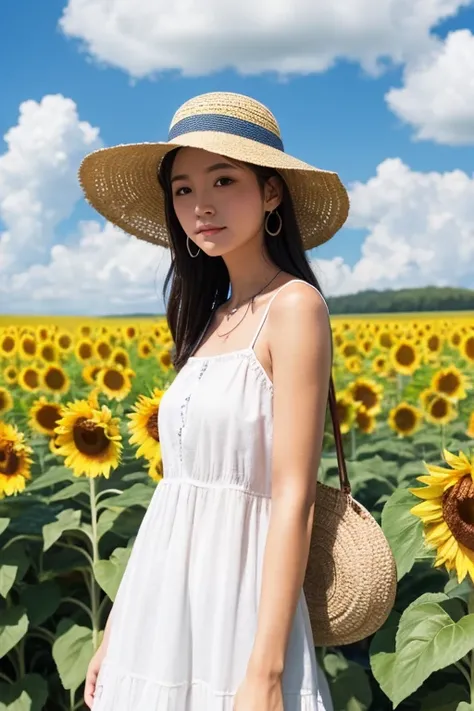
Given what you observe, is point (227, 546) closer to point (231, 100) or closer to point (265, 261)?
point (265, 261)

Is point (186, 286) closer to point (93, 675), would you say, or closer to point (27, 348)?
point (93, 675)

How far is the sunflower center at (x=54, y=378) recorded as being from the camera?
14.8 feet

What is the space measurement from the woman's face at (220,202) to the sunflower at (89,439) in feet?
3.96

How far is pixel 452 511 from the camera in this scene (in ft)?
6.11

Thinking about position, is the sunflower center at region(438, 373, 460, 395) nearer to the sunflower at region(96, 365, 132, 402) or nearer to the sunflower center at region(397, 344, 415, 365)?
the sunflower center at region(397, 344, 415, 365)

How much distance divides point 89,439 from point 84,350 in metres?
2.91

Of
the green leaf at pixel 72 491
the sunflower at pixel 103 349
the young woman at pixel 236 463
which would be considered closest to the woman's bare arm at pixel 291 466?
the young woman at pixel 236 463

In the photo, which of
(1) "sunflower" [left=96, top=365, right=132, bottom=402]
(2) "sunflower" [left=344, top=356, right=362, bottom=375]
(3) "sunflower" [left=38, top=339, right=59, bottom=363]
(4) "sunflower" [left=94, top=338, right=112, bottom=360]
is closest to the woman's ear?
(1) "sunflower" [left=96, top=365, right=132, bottom=402]

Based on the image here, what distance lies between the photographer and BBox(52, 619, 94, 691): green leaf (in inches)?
106

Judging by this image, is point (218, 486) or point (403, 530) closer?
point (218, 486)

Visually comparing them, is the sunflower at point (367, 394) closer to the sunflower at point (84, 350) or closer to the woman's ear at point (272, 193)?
the sunflower at point (84, 350)

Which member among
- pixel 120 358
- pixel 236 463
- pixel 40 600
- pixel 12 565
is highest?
pixel 236 463

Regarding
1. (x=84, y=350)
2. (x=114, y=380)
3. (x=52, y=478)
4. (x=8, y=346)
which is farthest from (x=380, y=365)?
(x=52, y=478)

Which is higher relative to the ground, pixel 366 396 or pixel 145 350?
pixel 145 350
